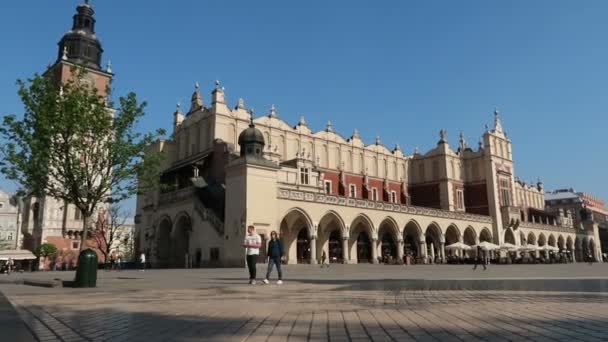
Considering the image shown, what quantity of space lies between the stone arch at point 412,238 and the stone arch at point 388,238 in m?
1.36

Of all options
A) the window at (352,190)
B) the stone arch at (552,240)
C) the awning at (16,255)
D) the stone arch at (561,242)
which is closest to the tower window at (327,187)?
the window at (352,190)

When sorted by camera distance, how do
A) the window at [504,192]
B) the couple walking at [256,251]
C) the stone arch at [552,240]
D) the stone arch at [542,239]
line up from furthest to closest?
1. the stone arch at [552,240]
2. the stone arch at [542,239]
3. the window at [504,192]
4. the couple walking at [256,251]

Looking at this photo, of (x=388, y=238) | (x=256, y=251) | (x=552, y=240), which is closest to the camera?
(x=256, y=251)

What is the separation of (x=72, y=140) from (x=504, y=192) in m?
57.0

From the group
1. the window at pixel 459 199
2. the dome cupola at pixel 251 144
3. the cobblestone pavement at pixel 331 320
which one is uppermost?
the dome cupola at pixel 251 144

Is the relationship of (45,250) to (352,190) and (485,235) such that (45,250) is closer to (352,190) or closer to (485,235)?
(352,190)

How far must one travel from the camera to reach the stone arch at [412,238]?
155ft

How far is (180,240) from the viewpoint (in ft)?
142

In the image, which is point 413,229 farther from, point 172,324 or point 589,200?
point 589,200

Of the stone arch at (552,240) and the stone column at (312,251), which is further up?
the stone arch at (552,240)

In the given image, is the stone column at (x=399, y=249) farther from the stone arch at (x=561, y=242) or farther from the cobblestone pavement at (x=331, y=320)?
the stone arch at (x=561, y=242)

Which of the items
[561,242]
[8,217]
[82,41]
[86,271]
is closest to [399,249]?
[86,271]

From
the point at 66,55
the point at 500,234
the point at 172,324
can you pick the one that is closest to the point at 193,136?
the point at 66,55

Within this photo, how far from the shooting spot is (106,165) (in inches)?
728
